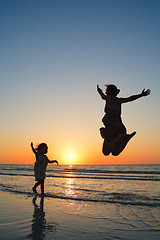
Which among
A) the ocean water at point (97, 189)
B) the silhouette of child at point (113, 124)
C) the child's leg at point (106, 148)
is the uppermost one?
the silhouette of child at point (113, 124)

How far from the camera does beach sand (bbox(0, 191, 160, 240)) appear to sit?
15.1ft

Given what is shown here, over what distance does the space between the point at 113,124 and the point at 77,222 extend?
2.57m

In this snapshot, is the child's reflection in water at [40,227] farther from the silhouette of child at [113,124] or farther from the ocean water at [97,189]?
the ocean water at [97,189]

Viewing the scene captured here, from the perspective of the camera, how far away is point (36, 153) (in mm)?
10031

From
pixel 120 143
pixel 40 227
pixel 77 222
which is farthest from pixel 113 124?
pixel 40 227

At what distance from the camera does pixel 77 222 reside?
18.4 feet

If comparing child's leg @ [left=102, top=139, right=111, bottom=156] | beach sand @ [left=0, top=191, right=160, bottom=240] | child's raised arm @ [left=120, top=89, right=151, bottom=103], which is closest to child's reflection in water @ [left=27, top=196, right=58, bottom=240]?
beach sand @ [left=0, top=191, right=160, bottom=240]

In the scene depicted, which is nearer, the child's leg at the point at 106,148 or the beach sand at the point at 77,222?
the beach sand at the point at 77,222

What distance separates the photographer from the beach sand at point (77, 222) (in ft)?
15.1

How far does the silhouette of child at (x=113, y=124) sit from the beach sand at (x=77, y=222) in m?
1.70

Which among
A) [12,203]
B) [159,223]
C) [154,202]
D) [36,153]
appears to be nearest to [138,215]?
[159,223]

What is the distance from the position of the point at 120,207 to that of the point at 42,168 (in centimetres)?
388

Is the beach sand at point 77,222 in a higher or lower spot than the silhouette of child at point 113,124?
lower

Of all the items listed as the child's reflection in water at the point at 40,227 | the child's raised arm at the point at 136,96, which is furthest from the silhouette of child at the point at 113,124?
the child's reflection in water at the point at 40,227
